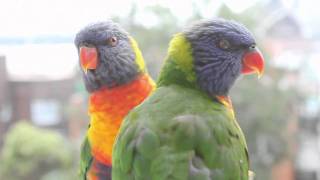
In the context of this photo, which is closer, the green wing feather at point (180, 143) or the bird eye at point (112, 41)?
the green wing feather at point (180, 143)

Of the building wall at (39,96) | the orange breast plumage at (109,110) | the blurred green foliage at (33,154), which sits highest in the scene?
the orange breast plumage at (109,110)

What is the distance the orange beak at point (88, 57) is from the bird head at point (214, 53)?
17cm

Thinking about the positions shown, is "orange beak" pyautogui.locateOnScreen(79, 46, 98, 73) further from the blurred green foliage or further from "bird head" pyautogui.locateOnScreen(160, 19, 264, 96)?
the blurred green foliage

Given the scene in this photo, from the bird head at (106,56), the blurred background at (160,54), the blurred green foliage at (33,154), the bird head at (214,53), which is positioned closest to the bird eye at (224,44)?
the bird head at (214,53)

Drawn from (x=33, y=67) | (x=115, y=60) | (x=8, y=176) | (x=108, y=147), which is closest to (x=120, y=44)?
(x=115, y=60)

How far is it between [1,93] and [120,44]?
232cm

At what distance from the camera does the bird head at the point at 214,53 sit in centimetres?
75

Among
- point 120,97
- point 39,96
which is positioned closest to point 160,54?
point 39,96

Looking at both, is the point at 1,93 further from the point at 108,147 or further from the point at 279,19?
the point at 108,147

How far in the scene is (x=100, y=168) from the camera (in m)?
0.94

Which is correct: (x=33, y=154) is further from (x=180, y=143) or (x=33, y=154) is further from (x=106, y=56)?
(x=180, y=143)

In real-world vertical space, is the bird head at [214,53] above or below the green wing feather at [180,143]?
above

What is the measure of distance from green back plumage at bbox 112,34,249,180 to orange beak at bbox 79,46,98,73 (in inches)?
6.9

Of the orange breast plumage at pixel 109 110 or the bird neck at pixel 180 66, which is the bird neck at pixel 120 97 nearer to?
the orange breast plumage at pixel 109 110
